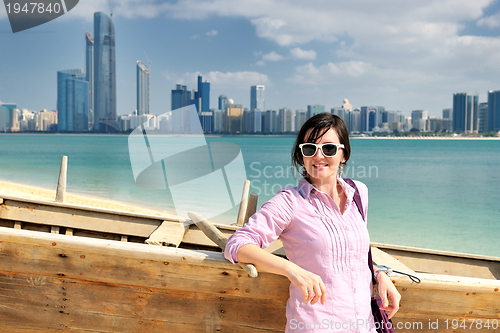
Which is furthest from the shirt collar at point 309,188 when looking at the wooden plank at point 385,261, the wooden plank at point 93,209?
the wooden plank at point 93,209

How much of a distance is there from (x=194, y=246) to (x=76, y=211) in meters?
1.54

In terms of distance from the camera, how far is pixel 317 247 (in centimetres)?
162

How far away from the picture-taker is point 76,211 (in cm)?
477

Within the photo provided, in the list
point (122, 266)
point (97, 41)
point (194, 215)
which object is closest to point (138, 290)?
point (122, 266)

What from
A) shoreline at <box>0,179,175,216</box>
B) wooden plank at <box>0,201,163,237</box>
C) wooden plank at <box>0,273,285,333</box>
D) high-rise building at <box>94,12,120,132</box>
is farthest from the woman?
high-rise building at <box>94,12,120,132</box>

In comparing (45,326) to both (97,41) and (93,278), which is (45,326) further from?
(97,41)

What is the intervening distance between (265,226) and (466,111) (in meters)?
141

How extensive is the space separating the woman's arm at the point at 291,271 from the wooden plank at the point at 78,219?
3162 mm

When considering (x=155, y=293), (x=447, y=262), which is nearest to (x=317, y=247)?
(x=155, y=293)

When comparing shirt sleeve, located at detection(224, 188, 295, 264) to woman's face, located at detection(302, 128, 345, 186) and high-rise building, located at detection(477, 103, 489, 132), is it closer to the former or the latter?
woman's face, located at detection(302, 128, 345, 186)

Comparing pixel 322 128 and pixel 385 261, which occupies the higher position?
pixel 322 128

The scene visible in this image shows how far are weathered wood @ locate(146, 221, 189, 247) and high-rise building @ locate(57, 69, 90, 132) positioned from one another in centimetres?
14181

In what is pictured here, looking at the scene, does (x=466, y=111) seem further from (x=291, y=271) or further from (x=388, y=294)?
(x=291, y=271)

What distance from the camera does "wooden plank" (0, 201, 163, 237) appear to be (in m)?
4.61
